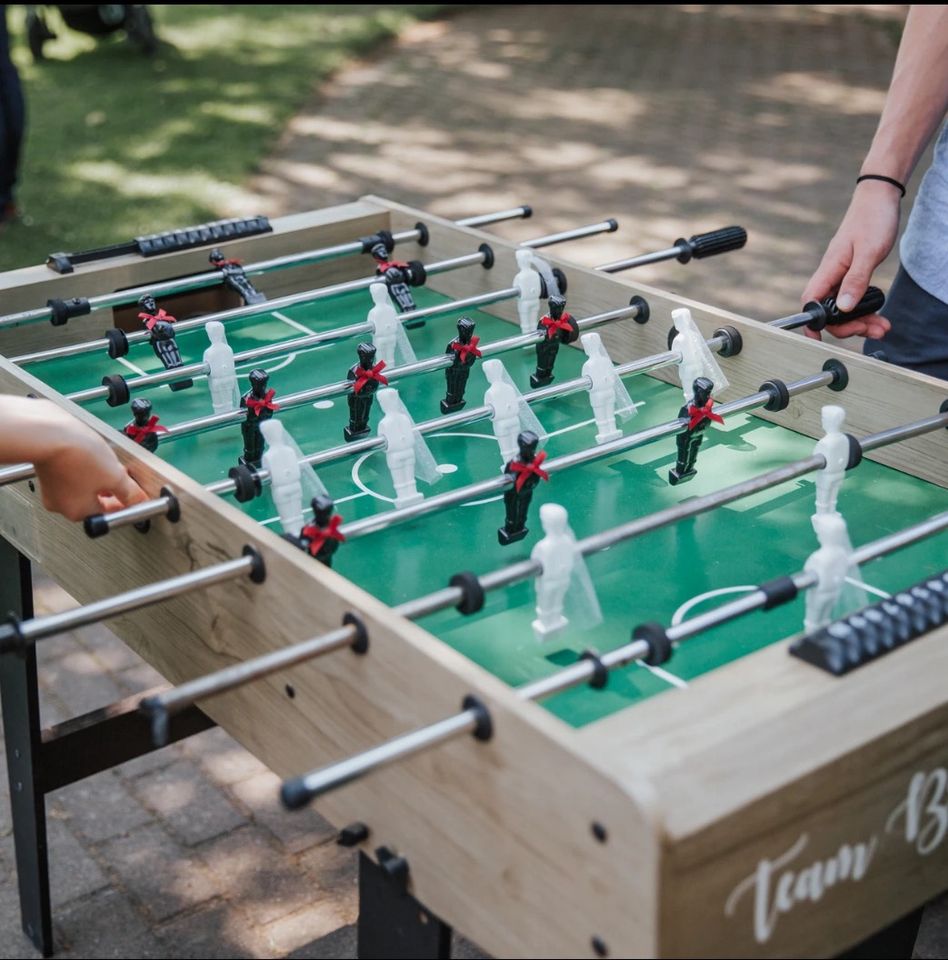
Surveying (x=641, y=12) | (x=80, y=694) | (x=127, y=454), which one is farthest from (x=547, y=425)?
(x=641, y=12)

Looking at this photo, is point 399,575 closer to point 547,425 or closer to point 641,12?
point 547,425

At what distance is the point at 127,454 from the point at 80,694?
1.91m

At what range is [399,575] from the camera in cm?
192

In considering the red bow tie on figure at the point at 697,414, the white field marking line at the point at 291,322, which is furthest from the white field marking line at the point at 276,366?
the red bow tie on figure at the point at 697,414

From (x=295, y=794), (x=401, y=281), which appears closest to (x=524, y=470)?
(x=295, y=794)

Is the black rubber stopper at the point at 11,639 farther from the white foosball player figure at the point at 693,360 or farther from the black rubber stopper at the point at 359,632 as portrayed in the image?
the white foosball player figure at the point at 693,360

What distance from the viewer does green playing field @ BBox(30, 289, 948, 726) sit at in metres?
1.77

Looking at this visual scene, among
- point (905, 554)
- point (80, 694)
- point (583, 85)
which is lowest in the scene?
point (80, 694)

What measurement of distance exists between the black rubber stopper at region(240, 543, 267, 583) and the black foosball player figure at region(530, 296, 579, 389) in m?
0.96

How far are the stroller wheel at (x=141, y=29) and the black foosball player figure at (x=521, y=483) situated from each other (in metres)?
9.27

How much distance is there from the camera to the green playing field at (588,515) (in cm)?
177

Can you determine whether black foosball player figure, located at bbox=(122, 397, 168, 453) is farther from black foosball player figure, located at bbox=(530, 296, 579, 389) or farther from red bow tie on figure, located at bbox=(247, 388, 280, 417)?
black foosball player figure, located at bbox=(530, 296, 579, 389)

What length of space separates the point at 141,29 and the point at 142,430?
904 centimetres

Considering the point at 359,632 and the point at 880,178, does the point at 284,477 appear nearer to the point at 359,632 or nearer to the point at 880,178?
the point at 359,632
